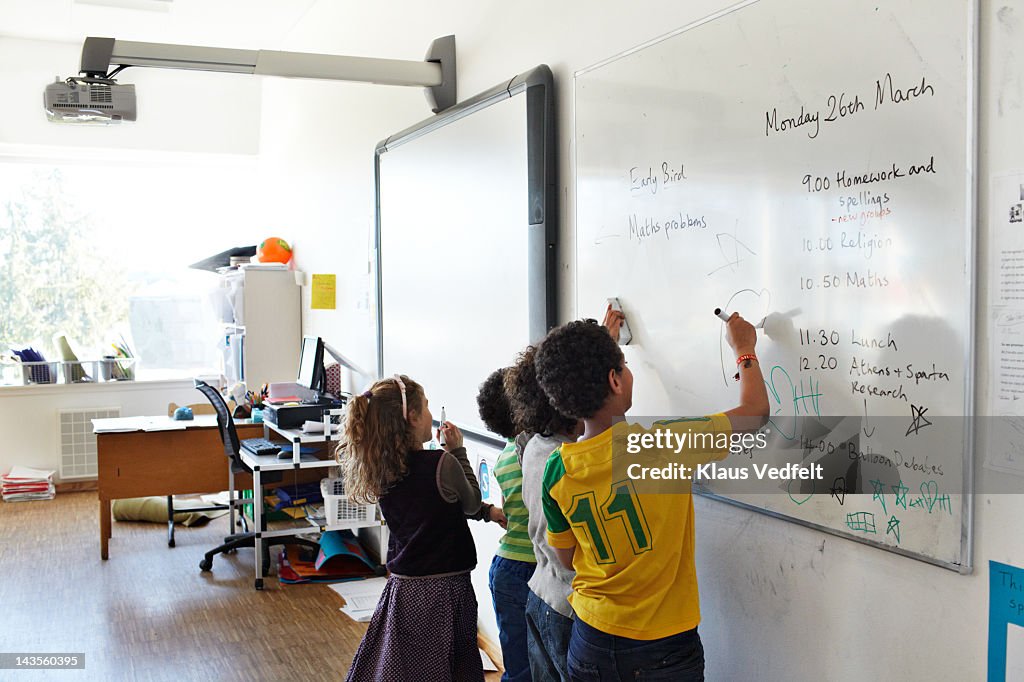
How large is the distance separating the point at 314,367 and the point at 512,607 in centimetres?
272

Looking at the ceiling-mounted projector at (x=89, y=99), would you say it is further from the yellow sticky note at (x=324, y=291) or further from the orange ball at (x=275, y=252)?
the orange ball at (x=275, y=252)

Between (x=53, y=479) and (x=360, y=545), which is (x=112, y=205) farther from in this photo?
(x=360, y=545)

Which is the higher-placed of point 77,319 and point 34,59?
point 34,59

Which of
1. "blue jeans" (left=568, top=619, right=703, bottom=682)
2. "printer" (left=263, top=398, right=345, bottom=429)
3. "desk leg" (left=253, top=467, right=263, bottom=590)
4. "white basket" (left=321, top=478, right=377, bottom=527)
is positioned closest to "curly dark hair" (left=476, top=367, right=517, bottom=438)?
"blue jeans" (left=568, top=619, right=703, bottom=682)

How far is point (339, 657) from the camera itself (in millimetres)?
3445

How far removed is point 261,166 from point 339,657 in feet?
14.9

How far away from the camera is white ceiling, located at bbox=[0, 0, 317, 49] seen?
521cm

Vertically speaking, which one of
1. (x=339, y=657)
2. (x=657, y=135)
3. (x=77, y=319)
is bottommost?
(x=339, y=657)

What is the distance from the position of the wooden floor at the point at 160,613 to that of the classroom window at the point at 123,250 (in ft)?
6.65

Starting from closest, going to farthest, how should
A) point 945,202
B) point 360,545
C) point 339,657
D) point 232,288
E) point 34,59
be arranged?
point 945,202 → point 339,657 → point 360,545 → point 232,288 → point 34,59

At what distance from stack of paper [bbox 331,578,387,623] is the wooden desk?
3.49 feet

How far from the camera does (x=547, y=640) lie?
2.00 meters

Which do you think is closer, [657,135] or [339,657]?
[657,135]

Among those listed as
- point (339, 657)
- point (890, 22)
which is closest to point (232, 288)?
point (339, 657)
